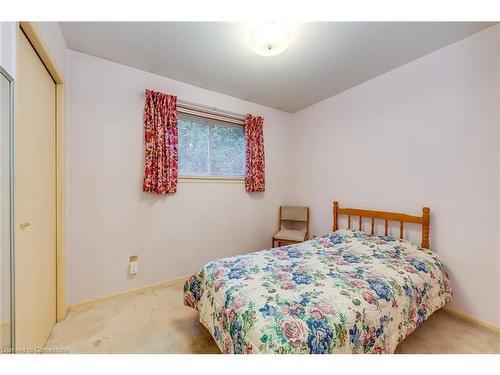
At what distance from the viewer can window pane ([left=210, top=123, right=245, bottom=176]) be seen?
2.84 meters

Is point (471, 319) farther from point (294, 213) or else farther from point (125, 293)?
point (125, 293)

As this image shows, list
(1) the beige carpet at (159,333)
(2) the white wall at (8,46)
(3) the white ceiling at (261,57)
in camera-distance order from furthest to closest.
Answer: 1. (3) the white ceiling at (261,57)
2. (1) the beige carpet at (159,333)
3. (2) the white wall at (8,46)

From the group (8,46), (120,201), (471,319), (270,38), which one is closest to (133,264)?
(120,201)

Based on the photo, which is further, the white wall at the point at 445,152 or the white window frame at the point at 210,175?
the white window frame at the point at 210,175

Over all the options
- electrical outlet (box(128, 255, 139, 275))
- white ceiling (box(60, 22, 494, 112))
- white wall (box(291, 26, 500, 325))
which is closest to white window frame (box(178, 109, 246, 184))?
white ceiling (box(60, 22, 494, 112))

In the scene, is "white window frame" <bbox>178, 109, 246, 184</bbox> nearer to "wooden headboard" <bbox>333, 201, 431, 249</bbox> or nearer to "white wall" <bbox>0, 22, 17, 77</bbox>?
"wooden headboard" <bbox>333, 201, 431, 249</bbox>

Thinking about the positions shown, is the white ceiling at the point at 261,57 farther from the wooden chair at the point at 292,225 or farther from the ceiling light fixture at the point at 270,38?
the wooden chair at the point at 292,225

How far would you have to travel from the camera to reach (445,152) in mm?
1880

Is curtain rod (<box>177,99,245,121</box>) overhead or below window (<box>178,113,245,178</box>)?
overhead

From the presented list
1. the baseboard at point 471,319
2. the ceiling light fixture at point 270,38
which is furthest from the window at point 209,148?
the baseboard at point 471,319

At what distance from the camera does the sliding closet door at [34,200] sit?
1095mm

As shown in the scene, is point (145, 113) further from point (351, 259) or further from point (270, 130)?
point (351, 259)

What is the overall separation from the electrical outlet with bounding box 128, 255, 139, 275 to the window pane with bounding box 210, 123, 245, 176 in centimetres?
132

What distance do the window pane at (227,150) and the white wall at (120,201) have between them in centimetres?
27
